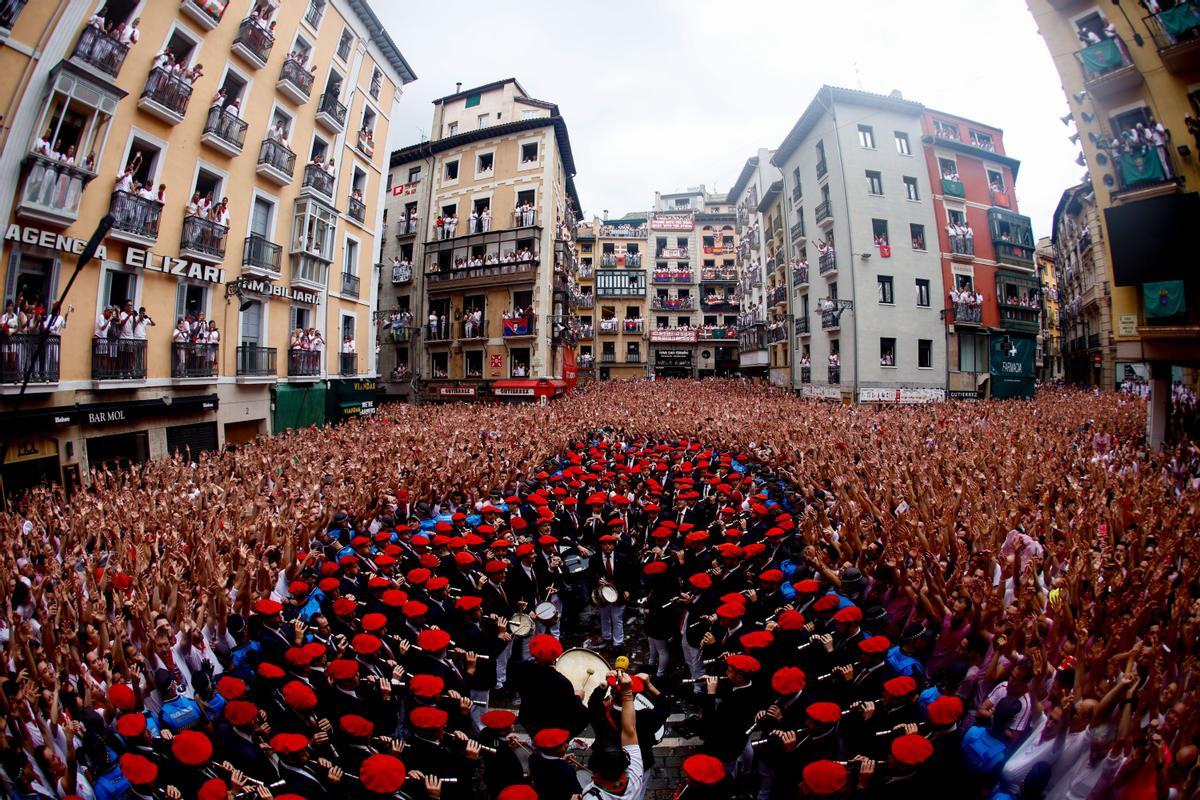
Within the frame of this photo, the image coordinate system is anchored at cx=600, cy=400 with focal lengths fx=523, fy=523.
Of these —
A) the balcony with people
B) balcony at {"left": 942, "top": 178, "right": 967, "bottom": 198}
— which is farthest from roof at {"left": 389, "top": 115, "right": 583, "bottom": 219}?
balcony at {"left": 942, "top": 178, "right": 967, "bottom": 198}

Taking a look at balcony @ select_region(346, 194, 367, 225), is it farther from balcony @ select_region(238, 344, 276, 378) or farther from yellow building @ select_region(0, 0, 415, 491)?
balcony @ select_region(238, 344, 276, 378)

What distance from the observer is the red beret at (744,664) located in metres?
4.24

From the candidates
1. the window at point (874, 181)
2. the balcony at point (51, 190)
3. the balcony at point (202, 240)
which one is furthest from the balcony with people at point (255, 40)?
the window at point (874, 181)

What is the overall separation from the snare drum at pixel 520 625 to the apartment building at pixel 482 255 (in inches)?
837

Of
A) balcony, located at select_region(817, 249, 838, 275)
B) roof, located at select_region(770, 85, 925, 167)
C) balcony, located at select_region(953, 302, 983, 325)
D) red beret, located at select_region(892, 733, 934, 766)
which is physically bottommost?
red beret, located at select_region(892, 733, 934, 766)

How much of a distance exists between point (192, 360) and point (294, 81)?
33.2ft

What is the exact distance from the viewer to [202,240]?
49.1 ft

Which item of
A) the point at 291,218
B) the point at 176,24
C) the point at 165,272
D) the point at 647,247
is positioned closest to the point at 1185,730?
the point at 165,272

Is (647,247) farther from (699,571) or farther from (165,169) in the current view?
(699,571)

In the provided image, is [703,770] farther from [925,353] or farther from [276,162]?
[925,353]

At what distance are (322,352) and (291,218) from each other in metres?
4.90

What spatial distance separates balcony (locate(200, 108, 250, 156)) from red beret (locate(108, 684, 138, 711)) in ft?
53.9

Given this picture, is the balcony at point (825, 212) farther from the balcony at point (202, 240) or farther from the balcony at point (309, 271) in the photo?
the balcony at point (202, 240)

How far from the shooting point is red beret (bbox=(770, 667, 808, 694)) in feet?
12.9
